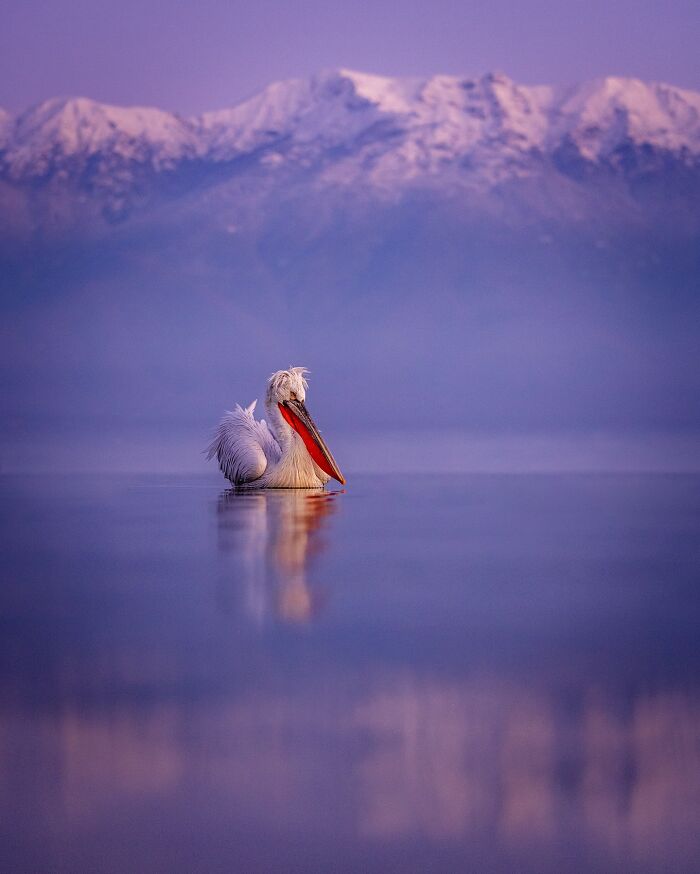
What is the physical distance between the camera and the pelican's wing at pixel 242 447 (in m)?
9.11

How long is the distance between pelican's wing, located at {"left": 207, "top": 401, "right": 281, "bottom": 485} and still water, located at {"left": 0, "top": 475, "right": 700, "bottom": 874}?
12.0 ft

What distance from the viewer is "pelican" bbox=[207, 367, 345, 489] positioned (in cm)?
920

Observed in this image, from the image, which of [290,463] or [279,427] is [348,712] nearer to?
[290,463]

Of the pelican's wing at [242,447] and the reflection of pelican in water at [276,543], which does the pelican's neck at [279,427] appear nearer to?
the pelican's wing at [242,447]

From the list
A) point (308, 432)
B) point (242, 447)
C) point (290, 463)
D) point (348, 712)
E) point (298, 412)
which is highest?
point (298, 412)

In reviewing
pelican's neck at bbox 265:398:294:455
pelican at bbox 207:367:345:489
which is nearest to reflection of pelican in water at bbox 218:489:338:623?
pelican at bbox 207:367:345:489

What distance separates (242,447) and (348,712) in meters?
6.81

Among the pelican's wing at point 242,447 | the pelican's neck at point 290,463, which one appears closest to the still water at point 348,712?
the pelican's wing at point 242,447

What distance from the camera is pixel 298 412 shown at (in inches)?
366

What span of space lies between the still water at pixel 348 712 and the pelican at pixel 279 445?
3.76 meters

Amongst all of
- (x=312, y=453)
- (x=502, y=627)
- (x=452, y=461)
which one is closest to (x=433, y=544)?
(x=502, y=627)

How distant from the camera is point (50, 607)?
155 inches

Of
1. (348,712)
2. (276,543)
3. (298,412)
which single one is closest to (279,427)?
(298,412)

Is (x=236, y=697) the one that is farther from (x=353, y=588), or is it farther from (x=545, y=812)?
(x=353, y=588)
